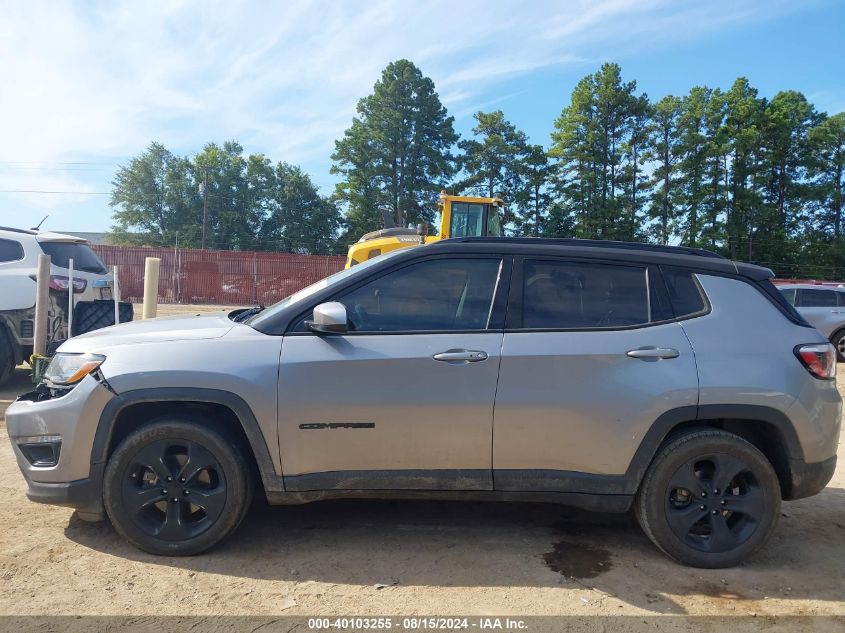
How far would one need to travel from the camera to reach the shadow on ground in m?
3.14

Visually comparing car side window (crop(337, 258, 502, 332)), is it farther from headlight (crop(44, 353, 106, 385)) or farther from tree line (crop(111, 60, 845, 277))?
tree line (crop(111, 60, 845, 277))

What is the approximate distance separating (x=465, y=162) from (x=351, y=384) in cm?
4309

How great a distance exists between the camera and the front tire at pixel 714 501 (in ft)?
10.9

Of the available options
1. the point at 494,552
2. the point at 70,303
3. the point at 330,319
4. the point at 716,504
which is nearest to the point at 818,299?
the point at 716,504

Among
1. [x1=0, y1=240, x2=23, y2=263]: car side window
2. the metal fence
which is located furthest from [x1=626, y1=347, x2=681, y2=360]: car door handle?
the metal fence

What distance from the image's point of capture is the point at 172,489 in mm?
3287

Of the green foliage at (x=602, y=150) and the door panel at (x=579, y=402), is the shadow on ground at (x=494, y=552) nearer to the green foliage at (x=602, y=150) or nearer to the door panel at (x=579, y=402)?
the door panel at (x=579, y=402)

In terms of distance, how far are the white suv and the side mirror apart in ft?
17.4

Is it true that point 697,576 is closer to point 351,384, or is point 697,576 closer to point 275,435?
point 351,384

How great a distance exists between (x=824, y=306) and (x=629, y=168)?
31799 millimetres

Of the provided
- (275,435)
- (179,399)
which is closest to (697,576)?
(275,435)

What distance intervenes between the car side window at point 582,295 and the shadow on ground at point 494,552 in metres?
1.32

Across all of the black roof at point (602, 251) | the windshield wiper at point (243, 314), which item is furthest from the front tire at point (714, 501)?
the windshield wiper at point (243, 314)

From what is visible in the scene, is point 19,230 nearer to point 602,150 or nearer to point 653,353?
point 653,353
